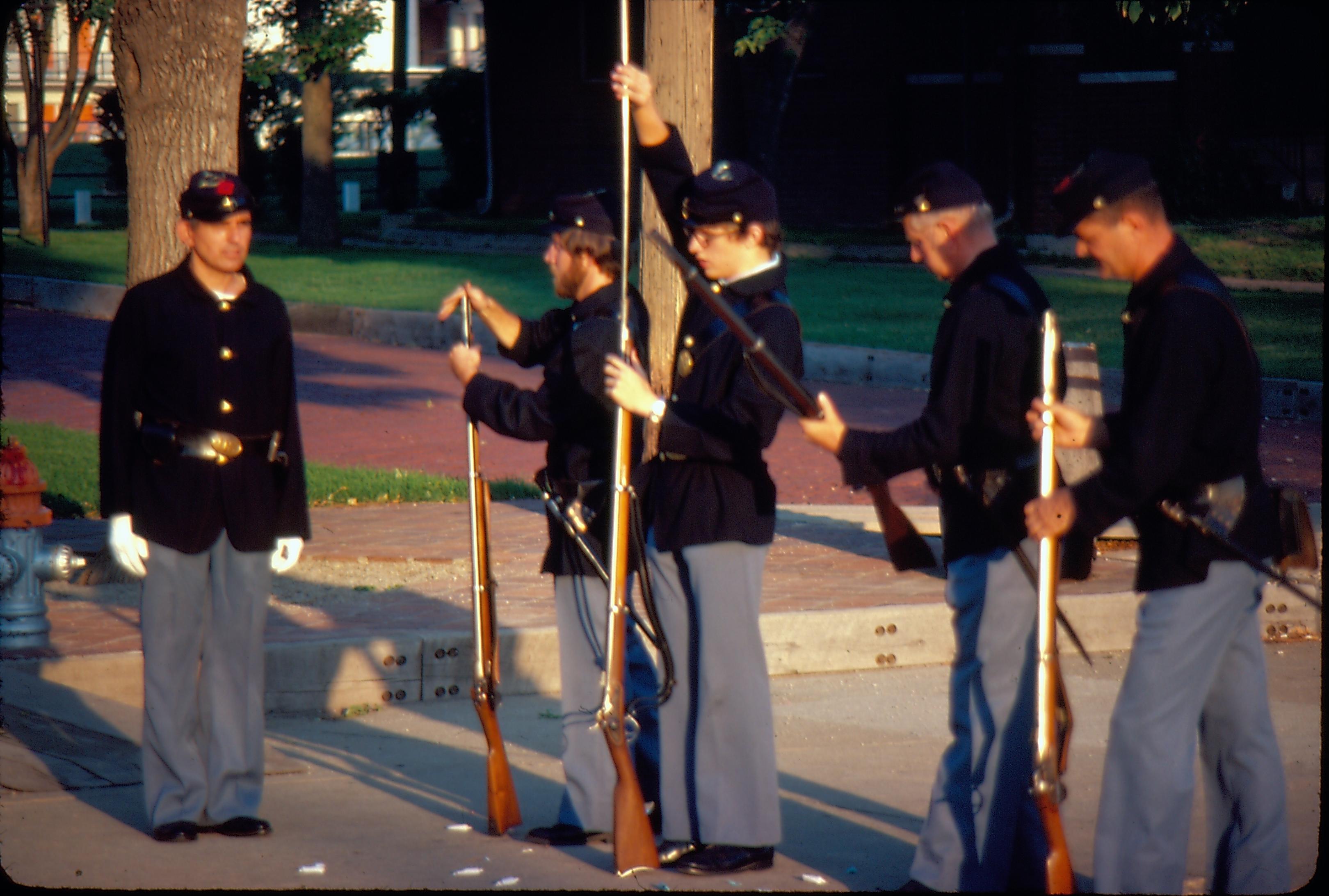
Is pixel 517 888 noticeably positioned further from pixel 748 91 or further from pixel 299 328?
pixel 748 91

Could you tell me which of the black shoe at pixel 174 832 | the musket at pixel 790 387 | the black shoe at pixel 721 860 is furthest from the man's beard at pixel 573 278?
the black shoe at pixel 174 832

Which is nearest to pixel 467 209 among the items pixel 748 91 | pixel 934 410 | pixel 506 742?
pixel 748 91

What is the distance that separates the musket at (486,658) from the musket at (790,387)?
102 centimetres

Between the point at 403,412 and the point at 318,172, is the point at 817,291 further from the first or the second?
the point at 318,172

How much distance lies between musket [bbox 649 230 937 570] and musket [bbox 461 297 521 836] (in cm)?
102

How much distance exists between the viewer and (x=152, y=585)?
5.12 metres

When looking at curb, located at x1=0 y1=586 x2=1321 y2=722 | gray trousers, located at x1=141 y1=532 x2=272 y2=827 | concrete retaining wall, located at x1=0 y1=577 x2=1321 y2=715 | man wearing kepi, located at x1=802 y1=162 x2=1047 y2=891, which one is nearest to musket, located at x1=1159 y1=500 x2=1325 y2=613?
man wearing kepi, located at x1=802 y1=162 x2=1047 y2=891

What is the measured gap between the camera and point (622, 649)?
191 inches

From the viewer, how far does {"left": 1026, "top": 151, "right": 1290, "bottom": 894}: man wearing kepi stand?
389 centimetres

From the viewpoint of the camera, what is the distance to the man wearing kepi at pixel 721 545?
471 centimetres

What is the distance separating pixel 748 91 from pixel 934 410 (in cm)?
2481

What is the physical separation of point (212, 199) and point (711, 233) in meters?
1.56

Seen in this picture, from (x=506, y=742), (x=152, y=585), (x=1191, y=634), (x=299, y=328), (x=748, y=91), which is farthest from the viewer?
(x=748, y=91)

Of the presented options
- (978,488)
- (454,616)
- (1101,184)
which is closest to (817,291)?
(454,616)
